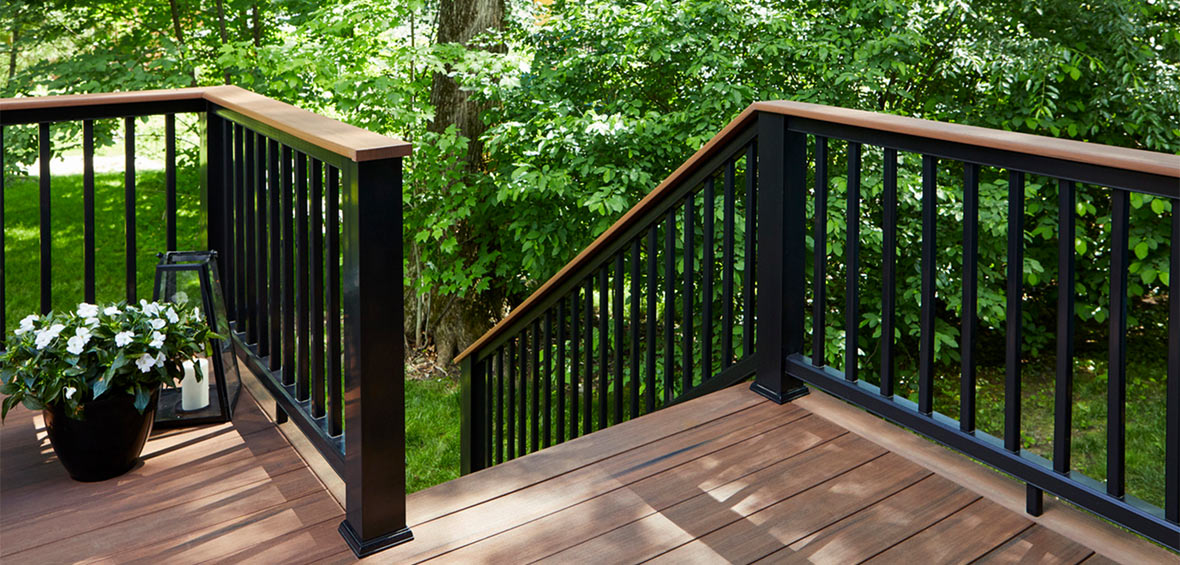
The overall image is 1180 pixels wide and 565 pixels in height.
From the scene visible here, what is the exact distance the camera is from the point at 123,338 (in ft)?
8.33

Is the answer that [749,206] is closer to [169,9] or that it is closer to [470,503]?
[470,503]

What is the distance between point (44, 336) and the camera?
2.53 m

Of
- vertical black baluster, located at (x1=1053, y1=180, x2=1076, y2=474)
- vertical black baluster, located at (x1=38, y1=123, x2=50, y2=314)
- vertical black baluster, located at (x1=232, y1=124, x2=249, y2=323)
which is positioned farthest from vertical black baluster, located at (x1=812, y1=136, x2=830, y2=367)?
vertical black baluster, located at (x1=38, y1=123, x2=50, y2=314)

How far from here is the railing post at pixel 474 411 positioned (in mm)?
4501

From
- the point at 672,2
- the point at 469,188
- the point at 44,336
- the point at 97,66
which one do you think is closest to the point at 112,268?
the point at 97,66

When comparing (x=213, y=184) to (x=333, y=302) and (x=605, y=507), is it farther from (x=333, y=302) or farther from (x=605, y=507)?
(x=605, y=507)

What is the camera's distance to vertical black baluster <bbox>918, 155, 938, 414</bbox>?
2539 mm

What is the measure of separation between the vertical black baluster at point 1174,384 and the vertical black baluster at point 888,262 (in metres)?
0.73

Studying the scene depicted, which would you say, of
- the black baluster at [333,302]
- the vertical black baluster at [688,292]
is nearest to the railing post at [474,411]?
the vertical black baluster at [688,292]

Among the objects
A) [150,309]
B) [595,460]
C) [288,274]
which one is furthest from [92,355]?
[595,460]

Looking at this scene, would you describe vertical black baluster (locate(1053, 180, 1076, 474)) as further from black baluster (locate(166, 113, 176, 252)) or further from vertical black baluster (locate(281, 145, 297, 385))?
black baluster (locate(166, 113, 176, 252))

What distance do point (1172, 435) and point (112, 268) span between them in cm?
821

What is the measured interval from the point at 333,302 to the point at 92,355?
0.72m

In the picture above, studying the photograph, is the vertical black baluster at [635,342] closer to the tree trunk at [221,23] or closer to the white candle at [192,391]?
the white candle at [192,391]
